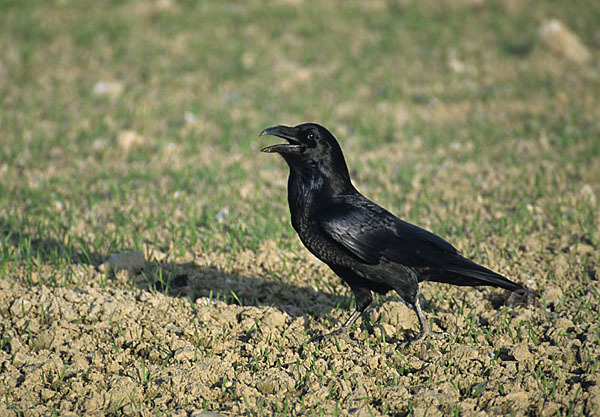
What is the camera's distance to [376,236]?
11.9ft

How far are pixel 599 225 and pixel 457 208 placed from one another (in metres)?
1.19

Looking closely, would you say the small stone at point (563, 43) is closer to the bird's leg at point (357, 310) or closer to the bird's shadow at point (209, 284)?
the bird's shadow at point (209, 284)

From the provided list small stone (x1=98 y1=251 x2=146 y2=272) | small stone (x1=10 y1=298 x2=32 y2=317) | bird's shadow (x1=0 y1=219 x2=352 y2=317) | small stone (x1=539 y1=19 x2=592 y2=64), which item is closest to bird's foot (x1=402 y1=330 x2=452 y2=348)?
bird's shadow (x1=0 y1=219 x2=352 y2=317)

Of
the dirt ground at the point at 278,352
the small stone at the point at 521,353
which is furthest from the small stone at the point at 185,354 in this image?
the small stone at the point at 521,353

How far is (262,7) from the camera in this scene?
12031mm

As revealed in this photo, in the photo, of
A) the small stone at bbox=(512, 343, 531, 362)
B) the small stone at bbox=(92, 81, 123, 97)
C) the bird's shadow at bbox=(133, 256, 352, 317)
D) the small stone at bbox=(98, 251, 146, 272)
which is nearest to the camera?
the small stone at bbox=(512, 343, 531, 362)

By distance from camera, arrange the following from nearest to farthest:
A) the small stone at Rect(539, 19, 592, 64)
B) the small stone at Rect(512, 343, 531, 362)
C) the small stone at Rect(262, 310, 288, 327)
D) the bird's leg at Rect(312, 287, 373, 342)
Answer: the small stone at Rect(512, 343, 531, 362), the bird's leg at Rect(312, 287, 373, 342), the small stone at Rect(262, 310, 288, 327), the small stone at Rect(539, 19, 592, 64)

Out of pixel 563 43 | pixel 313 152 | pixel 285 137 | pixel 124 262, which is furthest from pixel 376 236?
pixel 563 43

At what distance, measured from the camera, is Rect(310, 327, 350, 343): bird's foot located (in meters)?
3.75

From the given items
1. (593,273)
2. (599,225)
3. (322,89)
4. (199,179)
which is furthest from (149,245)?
(322,89)

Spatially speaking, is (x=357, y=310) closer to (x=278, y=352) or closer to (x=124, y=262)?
(x=278, y=352)

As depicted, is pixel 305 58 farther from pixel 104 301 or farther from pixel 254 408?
pixel 254 408

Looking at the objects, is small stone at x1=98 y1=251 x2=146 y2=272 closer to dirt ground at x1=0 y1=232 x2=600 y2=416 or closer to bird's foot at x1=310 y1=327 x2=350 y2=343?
dirt ground at x1=0 y1=232 x2=600 y2=416

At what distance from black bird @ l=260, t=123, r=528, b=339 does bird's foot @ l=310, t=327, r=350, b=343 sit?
0.04 ft
